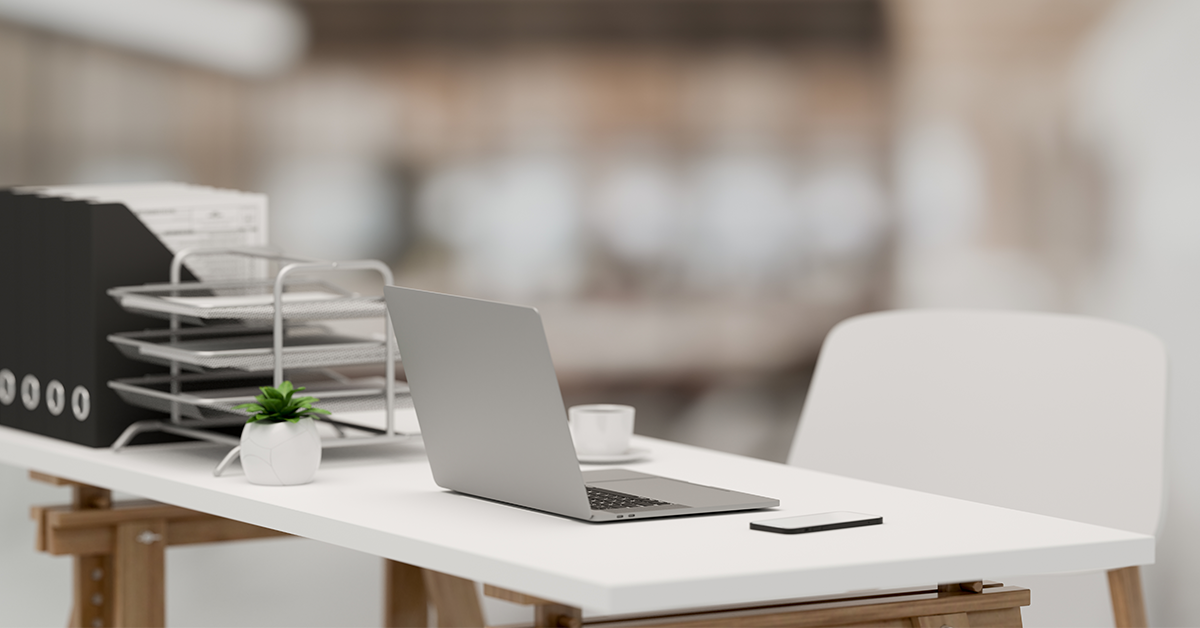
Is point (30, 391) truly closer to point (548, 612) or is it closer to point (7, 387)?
point (7, 387)

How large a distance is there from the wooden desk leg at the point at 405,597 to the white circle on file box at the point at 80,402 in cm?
48

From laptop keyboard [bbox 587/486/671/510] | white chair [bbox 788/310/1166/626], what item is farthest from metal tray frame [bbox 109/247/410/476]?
white chair [bbox 788/310/1166/626]

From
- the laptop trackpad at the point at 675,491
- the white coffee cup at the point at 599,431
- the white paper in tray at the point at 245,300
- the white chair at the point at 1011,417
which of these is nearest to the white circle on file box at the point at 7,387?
the white paper in tray at the point at 245,300

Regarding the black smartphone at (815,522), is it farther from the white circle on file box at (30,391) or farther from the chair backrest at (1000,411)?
the white circle on file box at (30,391)

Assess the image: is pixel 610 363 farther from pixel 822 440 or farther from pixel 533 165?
pixel 822 440

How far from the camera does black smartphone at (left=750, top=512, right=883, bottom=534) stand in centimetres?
114

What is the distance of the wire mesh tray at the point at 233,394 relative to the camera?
5.12ft

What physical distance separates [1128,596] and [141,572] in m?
1.09

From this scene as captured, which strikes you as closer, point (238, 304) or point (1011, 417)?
point (238, 304)

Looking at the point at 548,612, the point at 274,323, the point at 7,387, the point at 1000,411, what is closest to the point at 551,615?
the point at 548,612

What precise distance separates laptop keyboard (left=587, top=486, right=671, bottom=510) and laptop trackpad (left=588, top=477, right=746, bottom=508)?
0.02m

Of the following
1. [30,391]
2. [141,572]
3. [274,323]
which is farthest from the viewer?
[30,391]

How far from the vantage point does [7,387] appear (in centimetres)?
185

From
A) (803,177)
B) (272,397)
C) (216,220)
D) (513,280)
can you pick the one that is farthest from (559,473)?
(803,177)
